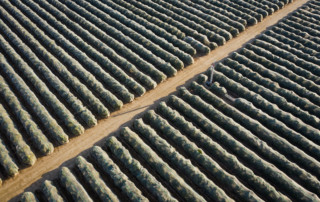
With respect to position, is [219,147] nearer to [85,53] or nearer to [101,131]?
[101,131]

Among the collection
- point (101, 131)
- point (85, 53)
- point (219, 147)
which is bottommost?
point (219, 147)

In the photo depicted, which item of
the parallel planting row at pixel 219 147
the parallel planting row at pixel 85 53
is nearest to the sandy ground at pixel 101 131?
the parallel planting row at pixel 85 53

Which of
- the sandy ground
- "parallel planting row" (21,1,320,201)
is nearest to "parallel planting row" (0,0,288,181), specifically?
the sandy ground

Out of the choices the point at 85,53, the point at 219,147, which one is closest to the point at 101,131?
the point at 219,147

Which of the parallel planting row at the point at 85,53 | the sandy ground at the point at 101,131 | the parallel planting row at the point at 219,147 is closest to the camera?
the parallel planting row at the point at 219,147

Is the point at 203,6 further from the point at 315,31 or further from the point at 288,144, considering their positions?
the point at 288,144

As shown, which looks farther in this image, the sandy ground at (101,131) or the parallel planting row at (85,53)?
the parallel planting row at (85,53)

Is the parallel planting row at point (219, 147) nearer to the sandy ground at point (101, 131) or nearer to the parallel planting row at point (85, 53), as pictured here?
the sandy ground at point (101, 131)

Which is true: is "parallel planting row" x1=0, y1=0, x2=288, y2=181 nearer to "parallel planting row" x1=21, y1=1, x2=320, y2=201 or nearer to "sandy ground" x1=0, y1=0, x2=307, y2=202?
"sandy ground" x1=0, y1=0, x2=307, y2=202
